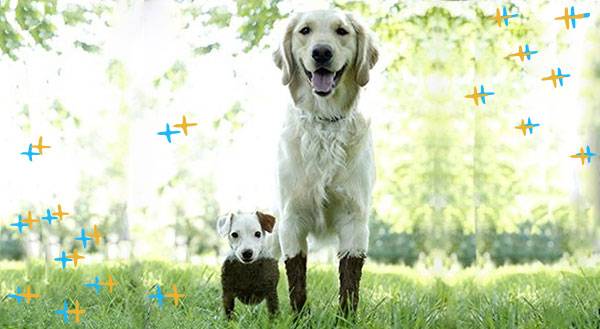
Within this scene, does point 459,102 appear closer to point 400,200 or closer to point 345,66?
point 345,66

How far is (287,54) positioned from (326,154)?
0.45m

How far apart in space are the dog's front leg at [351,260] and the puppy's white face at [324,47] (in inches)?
24.1

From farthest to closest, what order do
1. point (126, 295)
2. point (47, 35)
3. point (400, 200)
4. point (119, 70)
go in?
point (400, 200) → point (47, 35) → point (119, 70) → point (126, 295)

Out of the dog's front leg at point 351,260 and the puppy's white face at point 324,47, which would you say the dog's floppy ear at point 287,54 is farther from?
the dog's front leg at point 351,260

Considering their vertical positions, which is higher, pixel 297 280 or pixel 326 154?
pixel 326 154

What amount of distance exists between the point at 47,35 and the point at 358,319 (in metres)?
2.50

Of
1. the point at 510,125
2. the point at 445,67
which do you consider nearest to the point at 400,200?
the point at 510,125

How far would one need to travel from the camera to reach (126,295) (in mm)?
3254

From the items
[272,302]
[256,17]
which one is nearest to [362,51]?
[272,302]

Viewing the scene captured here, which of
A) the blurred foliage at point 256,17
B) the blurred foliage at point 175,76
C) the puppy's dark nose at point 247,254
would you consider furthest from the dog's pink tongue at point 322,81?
the blurred foliage at point 175,76

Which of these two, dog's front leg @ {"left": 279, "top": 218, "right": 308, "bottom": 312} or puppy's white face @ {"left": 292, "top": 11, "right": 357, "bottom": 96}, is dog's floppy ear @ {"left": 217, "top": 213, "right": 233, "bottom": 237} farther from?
puppy's white face @ {"left": 292, "top": 11, "right": 357, "bottom": 96}

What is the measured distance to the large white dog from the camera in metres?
2.69

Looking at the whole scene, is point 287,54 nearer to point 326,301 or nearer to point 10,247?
point 326,301

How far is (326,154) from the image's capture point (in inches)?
106
